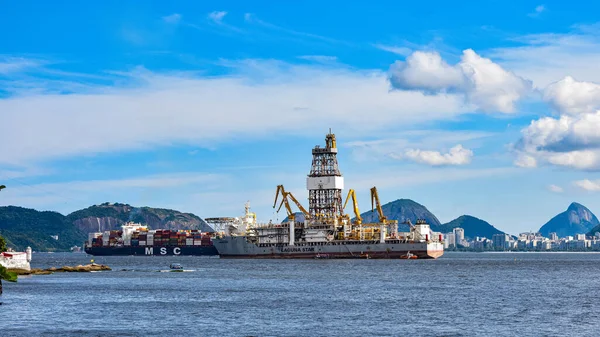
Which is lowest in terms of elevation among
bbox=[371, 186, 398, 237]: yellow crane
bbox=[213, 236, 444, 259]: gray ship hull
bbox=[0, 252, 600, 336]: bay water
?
bbox=[0, 252, 600, 336]: bay water

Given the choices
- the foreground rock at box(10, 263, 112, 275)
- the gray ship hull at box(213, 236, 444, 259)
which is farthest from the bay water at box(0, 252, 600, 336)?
the gray ship hull at box(213, 236, 444, 259)

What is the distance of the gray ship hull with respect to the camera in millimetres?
179625

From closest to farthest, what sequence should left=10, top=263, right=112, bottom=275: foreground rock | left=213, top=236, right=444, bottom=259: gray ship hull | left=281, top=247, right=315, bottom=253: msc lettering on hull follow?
left=10, top=263, right=112, bottom=275: foreground rock, left=213, top=236, right=444, bottom=259: gray ship hull, left=281, top=247, right=315, bottom=253: msc lettering on hull

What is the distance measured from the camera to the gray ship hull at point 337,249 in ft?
589

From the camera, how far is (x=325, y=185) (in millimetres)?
186375

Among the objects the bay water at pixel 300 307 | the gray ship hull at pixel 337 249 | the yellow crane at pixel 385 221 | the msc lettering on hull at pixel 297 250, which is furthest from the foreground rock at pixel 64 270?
the yellow crane at pixel 385 221

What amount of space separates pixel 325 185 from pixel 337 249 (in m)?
14.3

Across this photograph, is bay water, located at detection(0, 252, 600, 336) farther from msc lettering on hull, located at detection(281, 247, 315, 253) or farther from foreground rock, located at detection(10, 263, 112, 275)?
msc lettering on hull, located at detection(281, 247, 315, 253)

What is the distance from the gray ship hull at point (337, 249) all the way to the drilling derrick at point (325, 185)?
6.81 metres

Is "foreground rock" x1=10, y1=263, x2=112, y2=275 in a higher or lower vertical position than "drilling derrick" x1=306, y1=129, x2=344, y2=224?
lower

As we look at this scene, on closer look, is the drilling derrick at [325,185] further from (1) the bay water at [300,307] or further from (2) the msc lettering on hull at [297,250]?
(1) the bay water at [300,307]

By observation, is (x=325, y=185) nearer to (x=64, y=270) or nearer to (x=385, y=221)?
(x=385, y=221)

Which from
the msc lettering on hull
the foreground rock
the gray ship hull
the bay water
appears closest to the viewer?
the bay water

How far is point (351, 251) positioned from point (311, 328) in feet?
403
